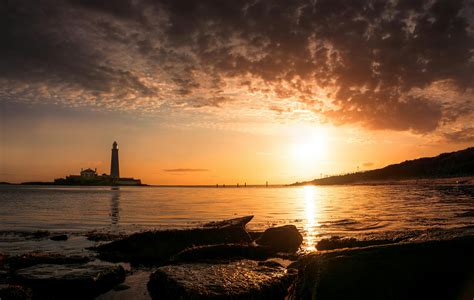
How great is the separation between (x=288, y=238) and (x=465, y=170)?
6333 inches

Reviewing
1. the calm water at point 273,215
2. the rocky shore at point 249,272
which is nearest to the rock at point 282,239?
the rocky shore at point 249,272

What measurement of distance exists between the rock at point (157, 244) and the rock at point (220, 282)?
3.62m

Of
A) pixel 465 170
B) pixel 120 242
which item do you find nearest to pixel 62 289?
pixel 120 242

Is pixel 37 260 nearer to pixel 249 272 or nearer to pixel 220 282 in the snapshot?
pixel 220 282

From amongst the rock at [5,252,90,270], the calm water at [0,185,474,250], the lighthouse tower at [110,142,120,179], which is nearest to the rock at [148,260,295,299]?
the rock at [5,252,90,270]

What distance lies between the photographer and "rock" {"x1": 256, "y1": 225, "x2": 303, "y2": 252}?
12375mm

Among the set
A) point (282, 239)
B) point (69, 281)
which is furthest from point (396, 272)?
point (282, 239)

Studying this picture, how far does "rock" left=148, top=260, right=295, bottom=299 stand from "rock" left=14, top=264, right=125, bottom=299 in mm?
1046

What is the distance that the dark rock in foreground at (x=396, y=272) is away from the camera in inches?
198

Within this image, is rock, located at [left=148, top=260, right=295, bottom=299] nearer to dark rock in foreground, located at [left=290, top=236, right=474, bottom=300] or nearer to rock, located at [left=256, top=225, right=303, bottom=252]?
dark rock in foreground, located at [left=290, top=236, right=474, bottom=300]

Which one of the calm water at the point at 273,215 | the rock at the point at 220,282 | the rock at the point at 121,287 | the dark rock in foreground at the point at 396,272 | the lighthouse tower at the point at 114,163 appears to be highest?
the lighthouse tower at the point at 114,163

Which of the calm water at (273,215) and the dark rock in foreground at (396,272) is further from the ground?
the dark rock in foreground at (396,272)

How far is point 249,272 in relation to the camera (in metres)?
7.62

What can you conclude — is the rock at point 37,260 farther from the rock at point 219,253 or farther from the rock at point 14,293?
the rock at point 219,253
